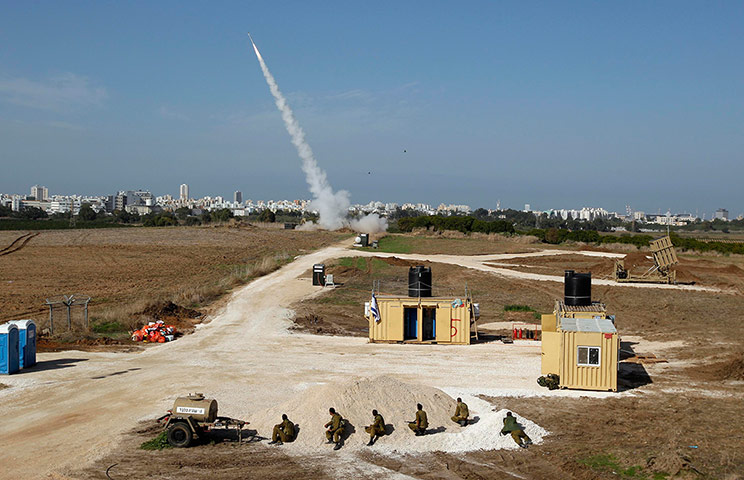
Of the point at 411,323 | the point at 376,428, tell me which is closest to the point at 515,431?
the point at 376,428

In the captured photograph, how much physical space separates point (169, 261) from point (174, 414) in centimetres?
5678

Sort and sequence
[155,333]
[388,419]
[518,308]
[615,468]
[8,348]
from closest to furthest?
[615,468] < [388,419] < [8,348] < [155,333] < [518,308]

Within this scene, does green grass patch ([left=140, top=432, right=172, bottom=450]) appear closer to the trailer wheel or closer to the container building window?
the trailer wheel

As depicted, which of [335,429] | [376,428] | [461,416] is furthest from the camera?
[461,416]

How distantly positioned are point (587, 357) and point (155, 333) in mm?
19059

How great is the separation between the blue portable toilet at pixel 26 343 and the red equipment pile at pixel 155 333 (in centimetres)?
607

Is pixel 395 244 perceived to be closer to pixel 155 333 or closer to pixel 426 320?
pixel 426 320

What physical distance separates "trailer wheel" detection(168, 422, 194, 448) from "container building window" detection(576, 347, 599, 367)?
41.2 feet

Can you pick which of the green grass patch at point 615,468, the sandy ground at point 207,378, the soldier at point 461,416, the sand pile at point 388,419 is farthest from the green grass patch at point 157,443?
the green grass patch at point 615,468

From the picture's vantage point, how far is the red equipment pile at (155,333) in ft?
98.9

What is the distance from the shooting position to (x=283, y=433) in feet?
53.8

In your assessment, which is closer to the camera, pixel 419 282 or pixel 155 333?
pixel 155 333

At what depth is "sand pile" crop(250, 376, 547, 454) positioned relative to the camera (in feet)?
53.7

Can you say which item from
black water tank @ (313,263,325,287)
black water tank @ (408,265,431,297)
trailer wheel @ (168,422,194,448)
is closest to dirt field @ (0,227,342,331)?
black water tank @ (313,263,325,287)
